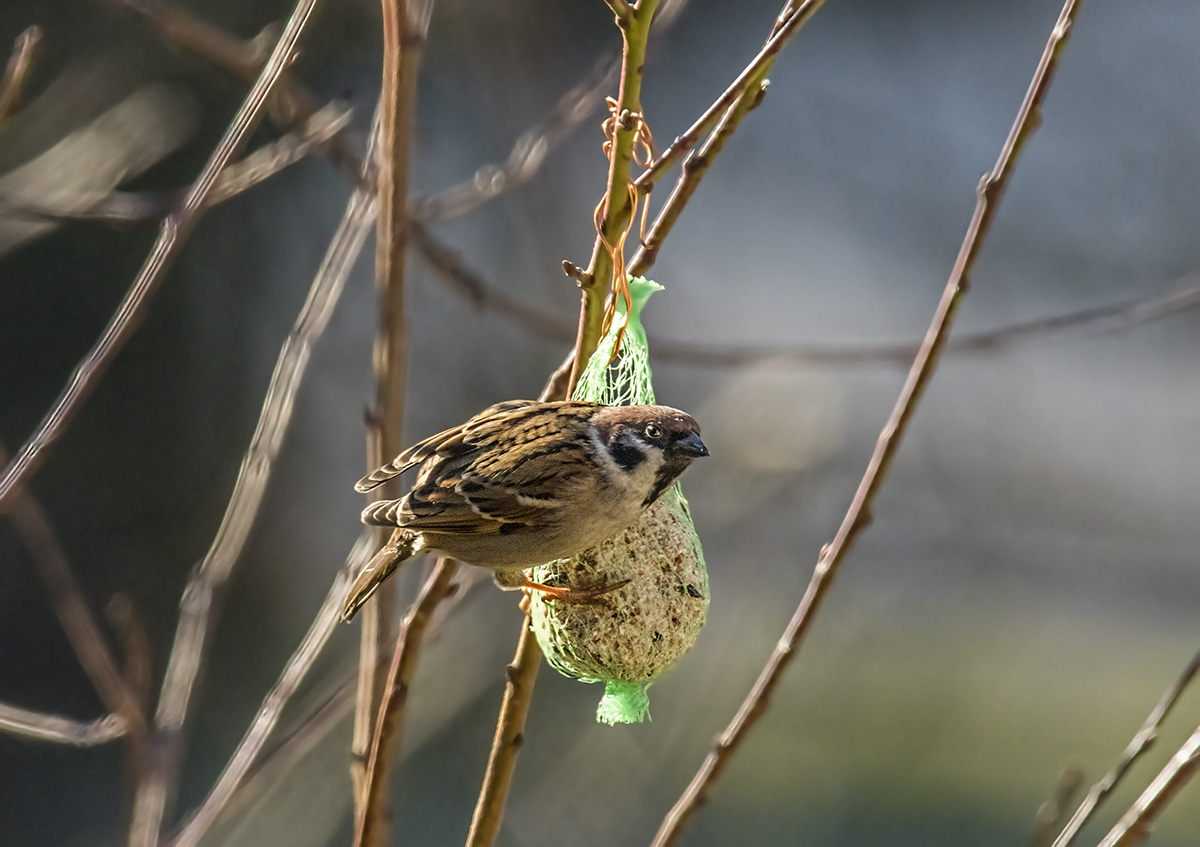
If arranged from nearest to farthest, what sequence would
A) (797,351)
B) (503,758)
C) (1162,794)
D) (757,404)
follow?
(1162,794) → (503,758) → (797,351) → (757,404)

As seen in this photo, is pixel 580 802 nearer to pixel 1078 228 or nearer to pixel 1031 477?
pixel 1031 477

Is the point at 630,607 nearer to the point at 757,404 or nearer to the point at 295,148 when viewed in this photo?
the point at 295,148

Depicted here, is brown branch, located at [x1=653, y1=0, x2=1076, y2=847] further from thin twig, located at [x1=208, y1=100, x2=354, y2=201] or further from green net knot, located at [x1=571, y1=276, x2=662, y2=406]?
thin twig, located at [x1=208, y1=100, x2=354, y2=201]

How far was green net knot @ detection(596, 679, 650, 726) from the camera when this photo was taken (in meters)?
2.13

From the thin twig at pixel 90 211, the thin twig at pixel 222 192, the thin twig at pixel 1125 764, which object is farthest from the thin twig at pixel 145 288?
the thin twig at pixel 1125 764

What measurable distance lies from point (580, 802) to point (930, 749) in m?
2.31

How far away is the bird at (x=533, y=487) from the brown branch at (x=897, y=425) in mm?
389

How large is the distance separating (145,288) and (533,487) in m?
0.83

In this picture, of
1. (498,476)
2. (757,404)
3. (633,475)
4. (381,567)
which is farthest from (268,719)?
(757,404)

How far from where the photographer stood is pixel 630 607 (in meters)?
2.10

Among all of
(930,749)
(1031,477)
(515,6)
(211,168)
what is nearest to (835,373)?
(1031,477)

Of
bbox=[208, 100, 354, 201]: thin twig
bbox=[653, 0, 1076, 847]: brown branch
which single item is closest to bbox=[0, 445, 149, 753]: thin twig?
bbox=[208, 100, 354, 201]: thin twig

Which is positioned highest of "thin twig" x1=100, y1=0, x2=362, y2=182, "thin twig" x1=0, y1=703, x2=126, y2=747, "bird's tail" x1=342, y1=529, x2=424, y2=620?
"thin twig" x1=100, y1=0, x2=362, y2=182

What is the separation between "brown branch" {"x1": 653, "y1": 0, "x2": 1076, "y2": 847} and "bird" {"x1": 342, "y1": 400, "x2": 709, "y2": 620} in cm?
39
